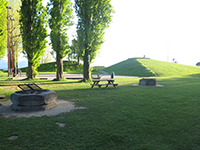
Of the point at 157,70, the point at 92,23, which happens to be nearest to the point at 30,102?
the point at 92,23

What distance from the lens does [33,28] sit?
19.3 metres

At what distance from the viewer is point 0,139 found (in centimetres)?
351

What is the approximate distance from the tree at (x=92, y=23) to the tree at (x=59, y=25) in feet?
5.89

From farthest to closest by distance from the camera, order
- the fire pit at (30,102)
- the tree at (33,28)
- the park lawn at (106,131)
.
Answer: the tree at (33,28) → the fire pit at (30,102) → the park lawn at (106,131)

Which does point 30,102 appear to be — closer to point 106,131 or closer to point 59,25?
point 106,131

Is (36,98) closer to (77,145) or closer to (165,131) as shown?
(77,145)

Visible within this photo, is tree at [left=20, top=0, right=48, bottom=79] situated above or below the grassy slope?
above

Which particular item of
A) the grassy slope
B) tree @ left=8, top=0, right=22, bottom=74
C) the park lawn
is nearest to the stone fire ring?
the park lawn

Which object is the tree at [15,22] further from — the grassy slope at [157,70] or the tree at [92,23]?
the grassy slope at [157,70]

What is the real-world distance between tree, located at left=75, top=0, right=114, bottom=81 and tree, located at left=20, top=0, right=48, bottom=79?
204 inches

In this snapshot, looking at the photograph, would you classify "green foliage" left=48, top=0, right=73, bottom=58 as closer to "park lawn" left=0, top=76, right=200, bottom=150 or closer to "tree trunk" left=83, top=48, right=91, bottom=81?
"tree trunk" left=83, top=48, right=91, bottom=81

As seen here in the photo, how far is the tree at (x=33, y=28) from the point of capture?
19.0 meters

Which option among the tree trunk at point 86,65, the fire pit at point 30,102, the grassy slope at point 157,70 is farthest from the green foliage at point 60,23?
the grassy slope at point 157,70

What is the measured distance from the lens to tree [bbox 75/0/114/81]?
1703 cm
